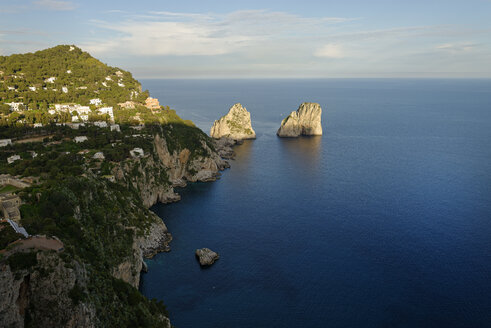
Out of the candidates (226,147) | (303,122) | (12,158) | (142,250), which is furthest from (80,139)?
(303,122)

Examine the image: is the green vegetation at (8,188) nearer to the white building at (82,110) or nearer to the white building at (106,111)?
the white building at (82,110)

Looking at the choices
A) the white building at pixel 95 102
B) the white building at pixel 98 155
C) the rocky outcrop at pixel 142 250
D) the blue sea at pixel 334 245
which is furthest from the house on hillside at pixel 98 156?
the white building at pixel 95 102

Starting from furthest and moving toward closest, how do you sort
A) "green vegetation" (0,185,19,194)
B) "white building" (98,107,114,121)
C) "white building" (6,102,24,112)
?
"white building" (98,107,114,121) < "white building" (6,102,24,112) < "green vegetation" (0,185,19,194)

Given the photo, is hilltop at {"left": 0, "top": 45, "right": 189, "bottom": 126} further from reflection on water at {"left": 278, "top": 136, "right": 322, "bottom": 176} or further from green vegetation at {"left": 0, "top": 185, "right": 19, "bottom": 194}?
reflection on water at {"left": 278, "top": 136, "right": 322, "bottom": 176}

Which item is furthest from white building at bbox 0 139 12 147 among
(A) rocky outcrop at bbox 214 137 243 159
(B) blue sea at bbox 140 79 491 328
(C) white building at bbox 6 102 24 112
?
(A) rocky outcrop at bbox 214 137 243 159

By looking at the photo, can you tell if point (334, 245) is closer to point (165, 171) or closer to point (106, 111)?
point (165, 171)
